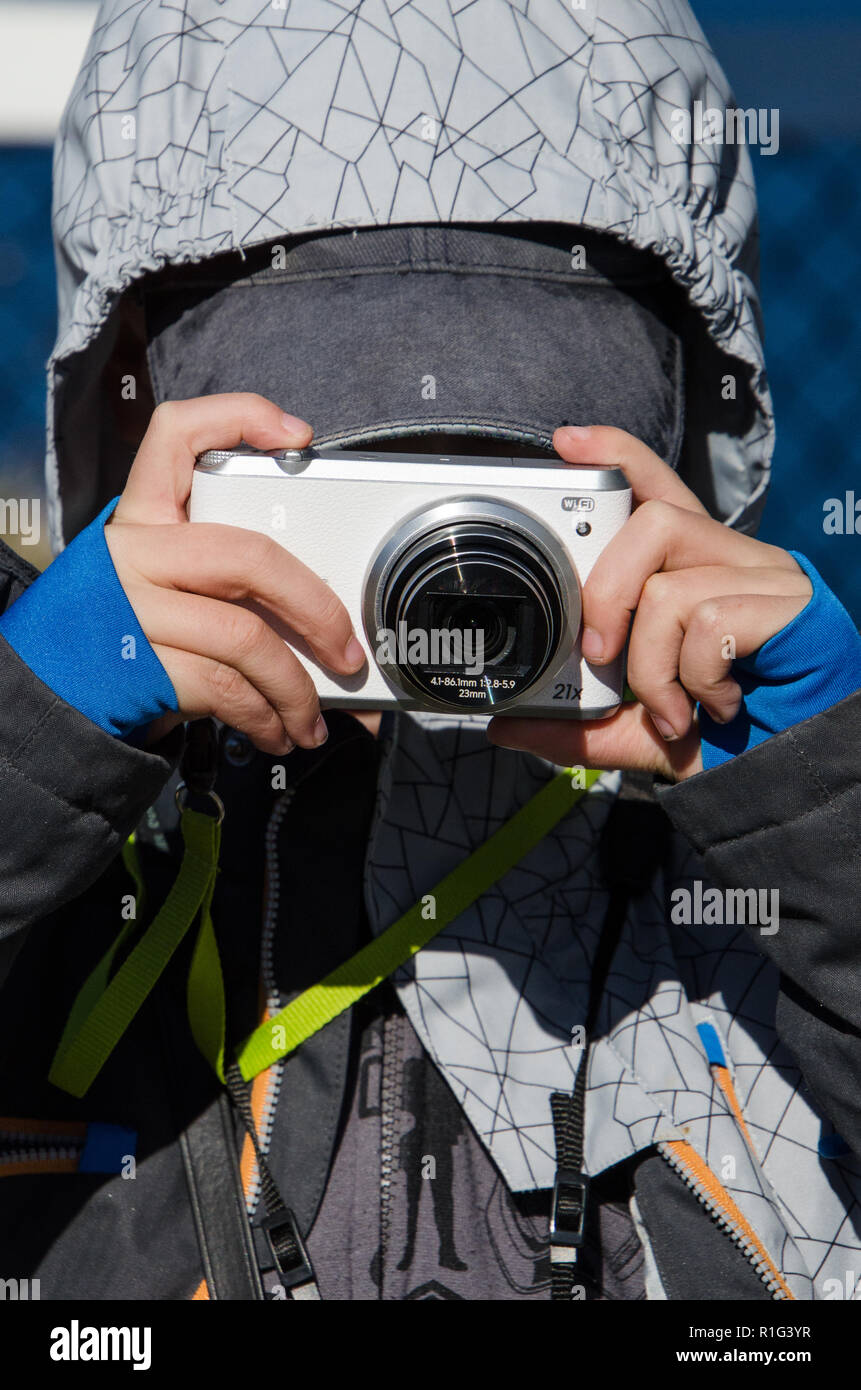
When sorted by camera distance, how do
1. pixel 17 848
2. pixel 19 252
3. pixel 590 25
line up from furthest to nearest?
pixel 19 252 < pixel 590 25 < pixel 17 848

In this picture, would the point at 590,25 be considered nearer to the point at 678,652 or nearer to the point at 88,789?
the point at 678,652

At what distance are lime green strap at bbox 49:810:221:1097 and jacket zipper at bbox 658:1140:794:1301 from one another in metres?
0.25

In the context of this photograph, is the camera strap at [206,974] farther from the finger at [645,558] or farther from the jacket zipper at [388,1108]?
the finger at [645,558]

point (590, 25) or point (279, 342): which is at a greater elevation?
point (590, 25)

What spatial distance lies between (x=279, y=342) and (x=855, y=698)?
0.29 metres

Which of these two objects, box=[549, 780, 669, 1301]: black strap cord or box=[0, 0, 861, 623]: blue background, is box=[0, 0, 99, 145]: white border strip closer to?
box=[0, 0, 861, 623]: blue background

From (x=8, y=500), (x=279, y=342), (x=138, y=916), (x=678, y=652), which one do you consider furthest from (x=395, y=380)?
(x=8, y=500)


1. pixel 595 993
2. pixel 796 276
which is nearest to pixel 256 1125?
pixel 595 993

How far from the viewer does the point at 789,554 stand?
19.1 inches

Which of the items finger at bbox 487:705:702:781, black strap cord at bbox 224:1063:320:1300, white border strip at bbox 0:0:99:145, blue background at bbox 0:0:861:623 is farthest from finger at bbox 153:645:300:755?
white border strip at bbox 0:0:99:145

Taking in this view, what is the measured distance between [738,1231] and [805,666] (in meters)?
0.25

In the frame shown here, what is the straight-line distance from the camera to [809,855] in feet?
1.49

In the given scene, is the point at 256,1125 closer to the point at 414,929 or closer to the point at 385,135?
the point at 414,929

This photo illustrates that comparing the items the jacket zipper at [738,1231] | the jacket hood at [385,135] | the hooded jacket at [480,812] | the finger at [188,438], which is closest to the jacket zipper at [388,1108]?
the hooded jacket at [480,812]
